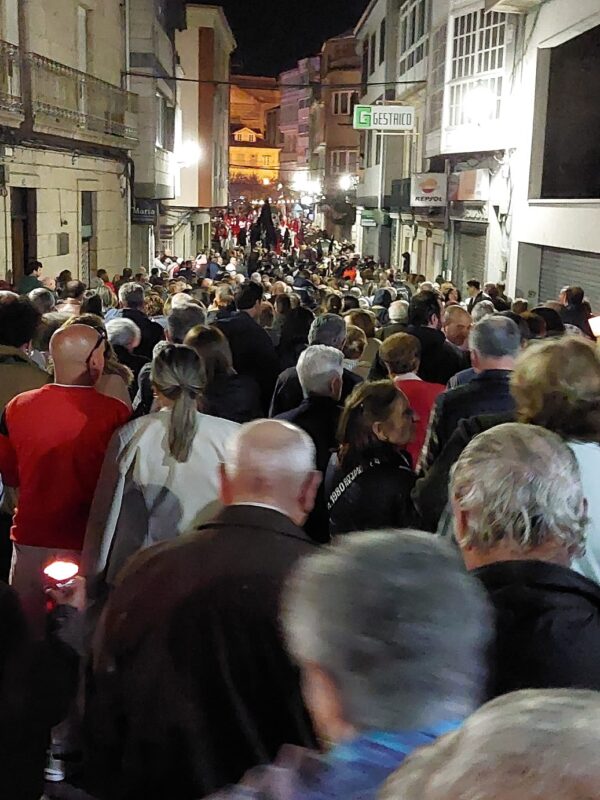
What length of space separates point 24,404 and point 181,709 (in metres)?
2.09

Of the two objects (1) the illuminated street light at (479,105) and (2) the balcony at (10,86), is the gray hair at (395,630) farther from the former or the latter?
(1) the illuminated street light at (479,105)

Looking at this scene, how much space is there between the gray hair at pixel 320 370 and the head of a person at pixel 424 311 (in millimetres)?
2710

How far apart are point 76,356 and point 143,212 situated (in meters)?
22.8

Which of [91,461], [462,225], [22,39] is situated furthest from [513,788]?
[462,225]

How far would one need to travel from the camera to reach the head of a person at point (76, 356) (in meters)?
4.12

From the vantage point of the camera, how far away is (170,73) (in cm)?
3130

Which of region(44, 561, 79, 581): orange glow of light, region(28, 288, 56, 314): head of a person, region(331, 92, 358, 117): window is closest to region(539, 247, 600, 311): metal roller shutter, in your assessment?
region(28, 288, 56, 314): head of a person

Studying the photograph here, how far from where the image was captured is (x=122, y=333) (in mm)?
6496

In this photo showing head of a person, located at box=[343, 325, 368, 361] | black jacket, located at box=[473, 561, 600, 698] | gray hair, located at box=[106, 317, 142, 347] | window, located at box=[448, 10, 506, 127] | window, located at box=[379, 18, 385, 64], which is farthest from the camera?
window, located at box=[379, 18, 385, 64]

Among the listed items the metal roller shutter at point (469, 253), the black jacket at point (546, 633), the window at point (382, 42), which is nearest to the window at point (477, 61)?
the metal roller shutter at point (469, 253)

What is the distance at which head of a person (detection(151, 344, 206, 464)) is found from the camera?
12.5 ft

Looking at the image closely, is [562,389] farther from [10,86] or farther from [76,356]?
[10,86]

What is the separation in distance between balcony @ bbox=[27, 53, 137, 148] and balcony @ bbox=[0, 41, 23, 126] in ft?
1.91

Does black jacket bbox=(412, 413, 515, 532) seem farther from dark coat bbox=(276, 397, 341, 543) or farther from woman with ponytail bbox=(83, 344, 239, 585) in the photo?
dark coat bbox=(276, 397, 341, 543)
